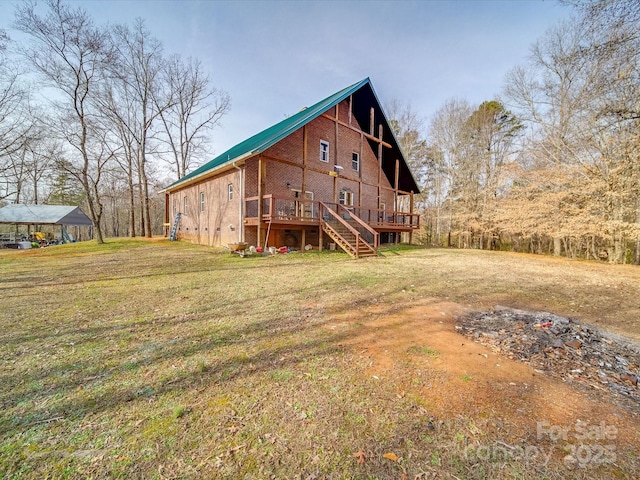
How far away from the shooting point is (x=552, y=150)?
651 inches

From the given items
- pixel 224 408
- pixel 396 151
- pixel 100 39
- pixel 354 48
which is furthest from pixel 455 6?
pixel 100 39

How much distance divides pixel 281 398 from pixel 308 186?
13.5 metres

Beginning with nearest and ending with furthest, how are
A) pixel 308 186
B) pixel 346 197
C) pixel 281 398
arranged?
pixel 281 398 → pixel 308 186 → pixel 346 197

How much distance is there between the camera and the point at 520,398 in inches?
94.1

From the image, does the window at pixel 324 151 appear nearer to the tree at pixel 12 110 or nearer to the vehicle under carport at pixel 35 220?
the tree at pixel 12 110

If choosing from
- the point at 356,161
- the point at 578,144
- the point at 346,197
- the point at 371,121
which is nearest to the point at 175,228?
the point at 346,197

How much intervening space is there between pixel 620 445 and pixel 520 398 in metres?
0.61

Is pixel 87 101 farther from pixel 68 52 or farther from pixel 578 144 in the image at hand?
pixel 578 144

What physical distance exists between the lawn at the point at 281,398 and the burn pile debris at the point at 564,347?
271 millimetres

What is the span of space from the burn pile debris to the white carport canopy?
35.8m

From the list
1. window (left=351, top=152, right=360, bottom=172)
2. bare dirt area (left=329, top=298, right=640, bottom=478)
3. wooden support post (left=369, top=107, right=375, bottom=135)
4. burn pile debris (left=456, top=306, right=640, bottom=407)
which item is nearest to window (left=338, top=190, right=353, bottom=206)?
window (left=351, top=152, right=360, bottom=172)

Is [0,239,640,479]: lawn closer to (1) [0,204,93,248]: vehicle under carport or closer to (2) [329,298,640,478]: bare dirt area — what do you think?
(2) [329,298,640,478]: bare dirt area

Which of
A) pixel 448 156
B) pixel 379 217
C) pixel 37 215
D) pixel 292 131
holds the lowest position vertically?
pixel 379 217

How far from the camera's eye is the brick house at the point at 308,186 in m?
12.4
